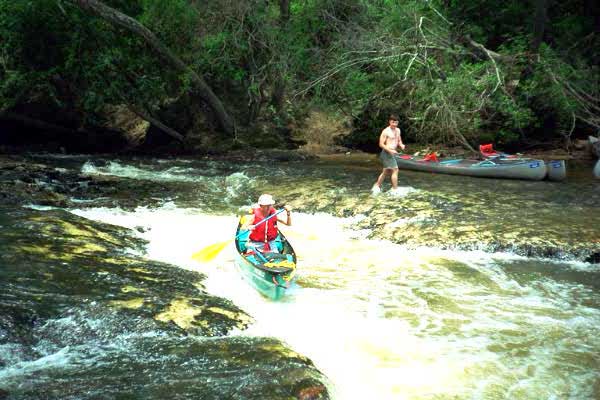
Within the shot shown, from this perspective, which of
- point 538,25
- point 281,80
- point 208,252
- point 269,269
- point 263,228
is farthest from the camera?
point 281,80

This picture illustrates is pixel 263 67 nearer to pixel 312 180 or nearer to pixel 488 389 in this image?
pixel 312 180

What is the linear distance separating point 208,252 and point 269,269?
1.81 metres

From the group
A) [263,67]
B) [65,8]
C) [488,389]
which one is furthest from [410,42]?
[488,389]

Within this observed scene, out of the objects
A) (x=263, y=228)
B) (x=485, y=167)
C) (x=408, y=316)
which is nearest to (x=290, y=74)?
(x=485, y=167)

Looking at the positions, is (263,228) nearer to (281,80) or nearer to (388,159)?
(388,159)

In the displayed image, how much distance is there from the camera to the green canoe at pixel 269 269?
6383mm

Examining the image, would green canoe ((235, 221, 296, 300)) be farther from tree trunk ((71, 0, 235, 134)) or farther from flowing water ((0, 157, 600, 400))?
tree trunk ((71, 0, 235, 134))

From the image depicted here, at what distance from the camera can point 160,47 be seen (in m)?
16.4

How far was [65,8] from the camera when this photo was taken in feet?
53.0

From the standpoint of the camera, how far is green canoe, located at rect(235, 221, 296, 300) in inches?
251

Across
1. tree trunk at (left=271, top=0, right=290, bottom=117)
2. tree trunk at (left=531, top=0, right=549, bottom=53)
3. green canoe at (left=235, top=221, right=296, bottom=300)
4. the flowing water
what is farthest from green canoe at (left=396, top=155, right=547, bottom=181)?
green canoe at (left=235, top=221, right=296, bottom=300)

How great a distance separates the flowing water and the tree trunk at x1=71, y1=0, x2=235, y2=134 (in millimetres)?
5509

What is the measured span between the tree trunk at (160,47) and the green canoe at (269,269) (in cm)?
1072

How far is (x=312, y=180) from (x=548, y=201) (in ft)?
17.2
